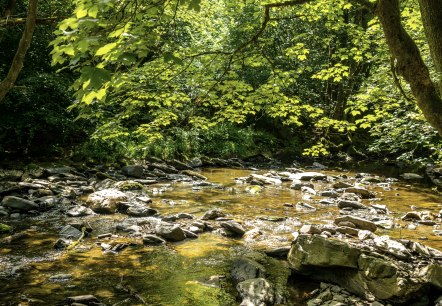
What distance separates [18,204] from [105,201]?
5.99ft

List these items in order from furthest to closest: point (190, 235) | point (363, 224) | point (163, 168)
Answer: point (163, 168) < point (363, 224) < point (190, 235)

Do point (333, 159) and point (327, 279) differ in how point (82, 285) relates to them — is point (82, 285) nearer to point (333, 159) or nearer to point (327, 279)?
point (327, 279)

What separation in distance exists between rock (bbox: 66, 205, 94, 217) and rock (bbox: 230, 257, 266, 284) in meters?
4.25

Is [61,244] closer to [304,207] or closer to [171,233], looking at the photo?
[171,233]

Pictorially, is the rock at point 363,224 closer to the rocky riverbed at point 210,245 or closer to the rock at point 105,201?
→ the rocky riverbed at point 210,245

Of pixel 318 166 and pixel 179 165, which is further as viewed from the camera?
pixel 318 166

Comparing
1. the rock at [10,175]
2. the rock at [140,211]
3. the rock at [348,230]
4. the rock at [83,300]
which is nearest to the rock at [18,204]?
the rock at [140,211]

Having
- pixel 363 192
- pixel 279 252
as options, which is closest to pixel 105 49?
pixel 279 252

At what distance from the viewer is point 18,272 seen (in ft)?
16.1

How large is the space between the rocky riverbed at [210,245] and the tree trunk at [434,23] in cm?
252

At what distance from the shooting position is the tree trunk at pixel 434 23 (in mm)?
3188

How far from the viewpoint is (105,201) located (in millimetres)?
8477

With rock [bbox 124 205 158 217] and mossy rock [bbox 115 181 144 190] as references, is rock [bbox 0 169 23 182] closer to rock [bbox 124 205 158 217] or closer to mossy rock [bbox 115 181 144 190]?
mossy rock [bbox 115 181 144 190]

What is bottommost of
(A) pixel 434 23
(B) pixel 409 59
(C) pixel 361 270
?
(C) pixel 361 270
